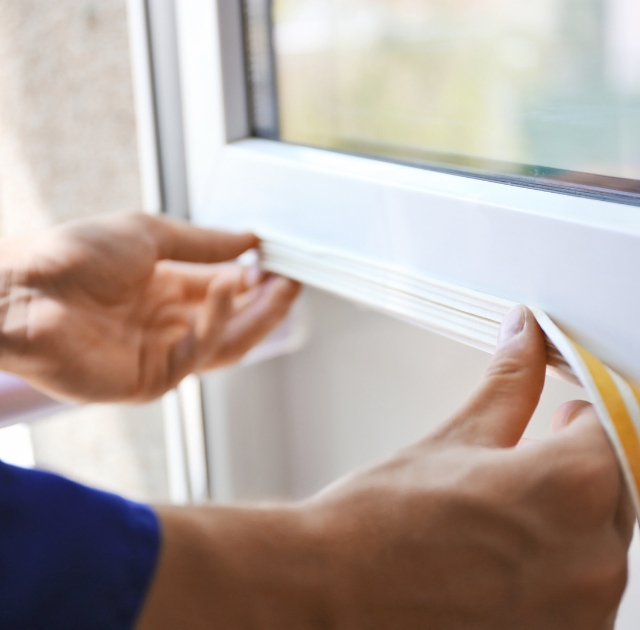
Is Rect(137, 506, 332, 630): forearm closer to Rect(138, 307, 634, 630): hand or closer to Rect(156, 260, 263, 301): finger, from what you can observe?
Rect(138, 307, 634, 630): hand

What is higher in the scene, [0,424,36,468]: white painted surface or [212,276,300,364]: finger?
[212,276,300,364]: finger

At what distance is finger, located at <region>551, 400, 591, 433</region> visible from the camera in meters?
0.33

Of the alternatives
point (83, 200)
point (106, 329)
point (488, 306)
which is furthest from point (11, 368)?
point (488, 306)

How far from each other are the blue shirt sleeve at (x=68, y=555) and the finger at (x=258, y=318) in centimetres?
33

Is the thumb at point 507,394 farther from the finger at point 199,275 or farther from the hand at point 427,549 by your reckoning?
the finger at point 199,275

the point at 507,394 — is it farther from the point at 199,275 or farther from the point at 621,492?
the point at 199,275

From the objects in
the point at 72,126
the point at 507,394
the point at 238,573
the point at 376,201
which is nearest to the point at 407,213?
the point at 376,201

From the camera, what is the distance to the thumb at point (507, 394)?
1.03 ft

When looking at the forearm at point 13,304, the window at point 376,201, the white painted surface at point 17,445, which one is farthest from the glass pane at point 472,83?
the white painted surface at point 17,445

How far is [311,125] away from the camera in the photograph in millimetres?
574

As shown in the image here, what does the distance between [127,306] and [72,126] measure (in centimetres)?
20

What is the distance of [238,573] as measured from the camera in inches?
10.0

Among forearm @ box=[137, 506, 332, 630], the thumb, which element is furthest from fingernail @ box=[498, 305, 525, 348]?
forearm @ box=[137, 506, 332, 630]

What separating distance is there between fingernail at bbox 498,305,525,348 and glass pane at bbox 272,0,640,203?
8 centimetres
